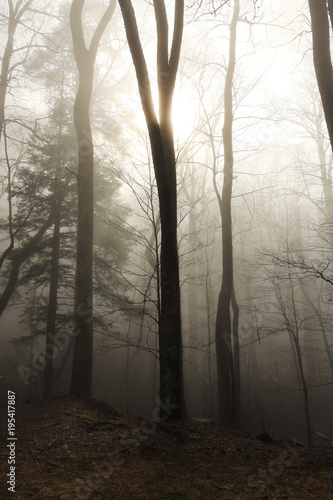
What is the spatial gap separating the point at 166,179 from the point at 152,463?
3814 millimetres

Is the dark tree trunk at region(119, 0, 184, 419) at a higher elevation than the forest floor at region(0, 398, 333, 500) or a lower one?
higher

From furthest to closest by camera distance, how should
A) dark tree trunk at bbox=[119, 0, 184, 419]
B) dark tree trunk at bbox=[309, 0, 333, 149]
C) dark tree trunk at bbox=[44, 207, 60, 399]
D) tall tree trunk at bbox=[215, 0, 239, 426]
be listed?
dark tree trunk at bbox=[44, 207, 60, 399], tall tree trunk at bbox=[215, 0, 239, 426], dark tree trunk at bbox=[309, 0, 333, 149], dark tree trunk at bbox=[119, 0, 184, 419]

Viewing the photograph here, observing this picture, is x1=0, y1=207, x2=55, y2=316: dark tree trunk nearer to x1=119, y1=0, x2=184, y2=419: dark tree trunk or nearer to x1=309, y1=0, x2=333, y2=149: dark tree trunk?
x1=119, y1=0, x2=184, y2=419: dark tree trunk

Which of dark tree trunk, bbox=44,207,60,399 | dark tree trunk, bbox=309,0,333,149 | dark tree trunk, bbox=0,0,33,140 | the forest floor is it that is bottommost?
the forest floor

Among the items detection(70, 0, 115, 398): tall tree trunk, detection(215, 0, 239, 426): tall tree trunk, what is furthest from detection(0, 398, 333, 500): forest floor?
detection(215, 0, 239, 426): tall tree trunk

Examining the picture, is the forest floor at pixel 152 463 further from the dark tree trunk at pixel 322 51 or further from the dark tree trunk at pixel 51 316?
the dark tree trunk at pixel 51 316

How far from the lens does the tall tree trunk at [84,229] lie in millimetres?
7500

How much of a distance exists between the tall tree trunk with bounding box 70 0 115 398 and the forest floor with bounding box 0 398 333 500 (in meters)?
2.30

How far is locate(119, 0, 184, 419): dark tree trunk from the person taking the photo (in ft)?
15.4

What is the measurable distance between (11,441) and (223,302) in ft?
21.7

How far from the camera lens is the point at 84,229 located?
8.55 m

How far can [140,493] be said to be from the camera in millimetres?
2705

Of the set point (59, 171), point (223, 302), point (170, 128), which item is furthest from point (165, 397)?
point (59, 171)

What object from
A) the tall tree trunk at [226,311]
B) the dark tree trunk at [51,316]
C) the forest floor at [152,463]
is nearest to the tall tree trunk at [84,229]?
the forest floor at [152,463]
